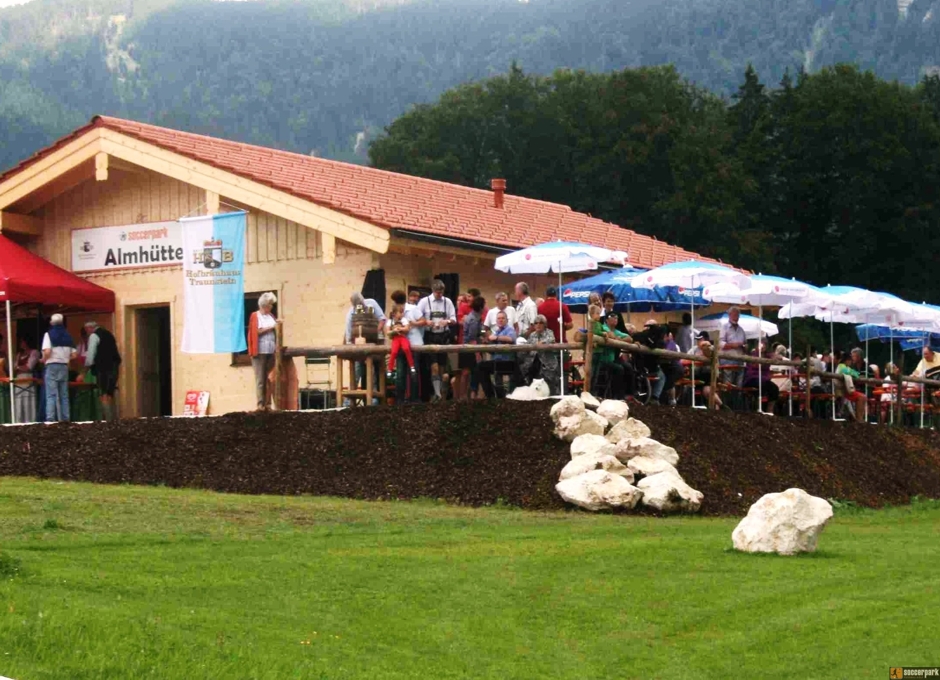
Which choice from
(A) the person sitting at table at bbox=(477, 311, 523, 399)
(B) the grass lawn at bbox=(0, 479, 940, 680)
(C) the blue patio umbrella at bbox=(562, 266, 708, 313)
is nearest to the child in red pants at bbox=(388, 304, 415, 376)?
(A) the person sitting at table at bbox=(477, 311, 523, 399)

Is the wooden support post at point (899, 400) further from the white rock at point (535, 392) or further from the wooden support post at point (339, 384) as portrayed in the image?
the wooden support post at point (339, 384)

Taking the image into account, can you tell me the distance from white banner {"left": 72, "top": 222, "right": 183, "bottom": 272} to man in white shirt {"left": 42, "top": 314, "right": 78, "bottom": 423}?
11.1 ft

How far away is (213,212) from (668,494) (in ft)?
35.3

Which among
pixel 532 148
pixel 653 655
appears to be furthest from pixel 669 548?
pixel 532 148

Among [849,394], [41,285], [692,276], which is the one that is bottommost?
[849,394]

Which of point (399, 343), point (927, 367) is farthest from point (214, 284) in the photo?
point (927, 367)

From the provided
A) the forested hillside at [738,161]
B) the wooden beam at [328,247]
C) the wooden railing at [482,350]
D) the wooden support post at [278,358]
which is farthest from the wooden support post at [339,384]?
the forested hillside at [738,161]

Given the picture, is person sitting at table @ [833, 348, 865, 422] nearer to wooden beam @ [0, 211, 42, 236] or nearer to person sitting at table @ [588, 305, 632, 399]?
person sitting at table @ [588, 305, 632, 399]

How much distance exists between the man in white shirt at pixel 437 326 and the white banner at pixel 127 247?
20.5 ft

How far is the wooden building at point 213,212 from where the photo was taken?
25078 mm

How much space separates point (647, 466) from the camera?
18.6 m

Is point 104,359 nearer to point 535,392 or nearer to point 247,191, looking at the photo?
point 247,191

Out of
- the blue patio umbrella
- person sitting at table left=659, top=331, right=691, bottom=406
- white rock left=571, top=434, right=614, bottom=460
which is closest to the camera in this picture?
white rock left=571, top=434, right=614, bottom=460

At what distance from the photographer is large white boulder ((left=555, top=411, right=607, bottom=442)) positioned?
19047 mm
